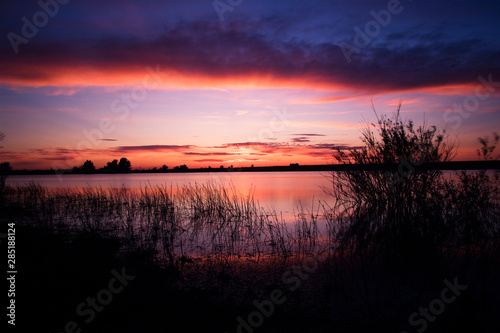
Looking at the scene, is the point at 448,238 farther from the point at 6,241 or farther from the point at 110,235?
the point at 6,241

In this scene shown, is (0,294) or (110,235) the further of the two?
(110,235)

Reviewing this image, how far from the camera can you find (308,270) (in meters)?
6.81

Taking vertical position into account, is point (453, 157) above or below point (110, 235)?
above

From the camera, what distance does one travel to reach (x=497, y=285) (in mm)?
5586

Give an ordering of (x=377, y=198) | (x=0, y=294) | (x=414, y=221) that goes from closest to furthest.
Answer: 1. (x=0, y=294)
2. (x=414, y=221)
3. (x=377, y=198)

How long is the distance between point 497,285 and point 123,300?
727 cm

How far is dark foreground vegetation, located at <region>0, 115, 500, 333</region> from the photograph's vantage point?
14.5 feet

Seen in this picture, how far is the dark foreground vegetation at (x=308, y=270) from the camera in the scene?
4414mm

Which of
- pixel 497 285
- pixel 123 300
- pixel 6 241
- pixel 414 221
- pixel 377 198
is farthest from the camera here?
pixel 377 198

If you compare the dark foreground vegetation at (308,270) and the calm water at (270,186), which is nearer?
the dark foreground vegetation at (308,270)

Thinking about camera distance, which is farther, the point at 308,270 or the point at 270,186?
the point at 270,186

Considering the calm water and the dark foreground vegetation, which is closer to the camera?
the dark foreground vegetation

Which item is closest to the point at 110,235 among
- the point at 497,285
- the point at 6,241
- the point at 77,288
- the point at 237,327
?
the point at 6,241

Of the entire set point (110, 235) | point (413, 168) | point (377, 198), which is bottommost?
point (110, 235)
